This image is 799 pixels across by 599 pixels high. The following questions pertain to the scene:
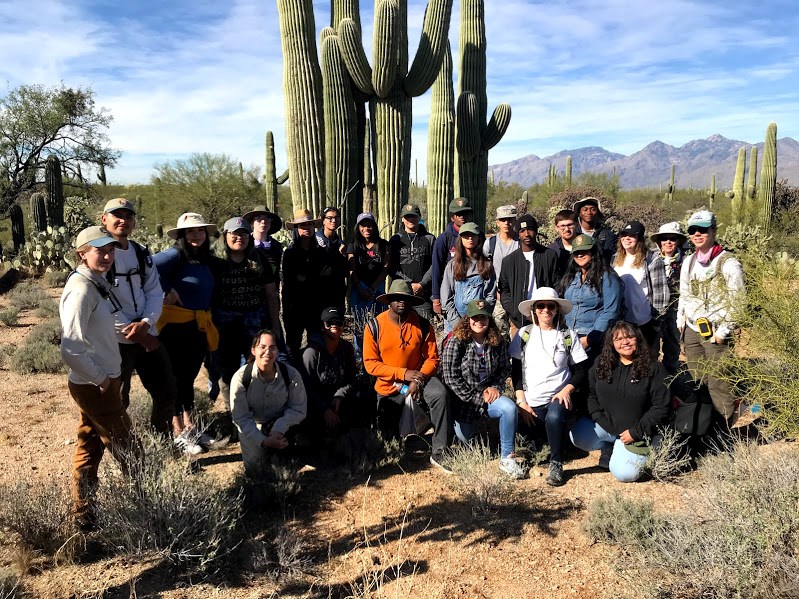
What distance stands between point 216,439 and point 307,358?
3.62 ft

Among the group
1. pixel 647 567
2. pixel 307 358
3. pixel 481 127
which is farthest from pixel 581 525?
pixel 481 127

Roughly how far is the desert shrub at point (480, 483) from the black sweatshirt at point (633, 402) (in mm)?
974

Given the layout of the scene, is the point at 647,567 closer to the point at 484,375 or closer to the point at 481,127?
the point at 484,375

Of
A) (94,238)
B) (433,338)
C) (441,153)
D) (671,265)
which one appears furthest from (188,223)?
(441,153)

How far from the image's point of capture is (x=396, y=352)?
504 centimetres

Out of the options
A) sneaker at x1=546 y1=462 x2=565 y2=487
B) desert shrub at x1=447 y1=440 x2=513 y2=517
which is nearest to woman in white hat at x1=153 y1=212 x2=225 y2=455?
desert shrub at x1=447 y1=440 x2=513 y2=517

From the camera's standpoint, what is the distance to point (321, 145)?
982 centimetres

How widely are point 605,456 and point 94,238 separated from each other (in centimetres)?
414

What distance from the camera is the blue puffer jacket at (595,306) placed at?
503cm

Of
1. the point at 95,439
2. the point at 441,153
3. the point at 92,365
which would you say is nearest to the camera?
the point at 92,365

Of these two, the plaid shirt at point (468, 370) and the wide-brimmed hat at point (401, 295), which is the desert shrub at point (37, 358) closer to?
the wide-brimmed hat at point (401, 295)

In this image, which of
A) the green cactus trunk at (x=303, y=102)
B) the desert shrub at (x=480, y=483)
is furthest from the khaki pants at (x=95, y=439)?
the green cactus trunk at (x=303, y=102)

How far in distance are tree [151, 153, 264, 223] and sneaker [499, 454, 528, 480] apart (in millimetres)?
23883

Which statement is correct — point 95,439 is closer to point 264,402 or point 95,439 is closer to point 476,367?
point 264,402
